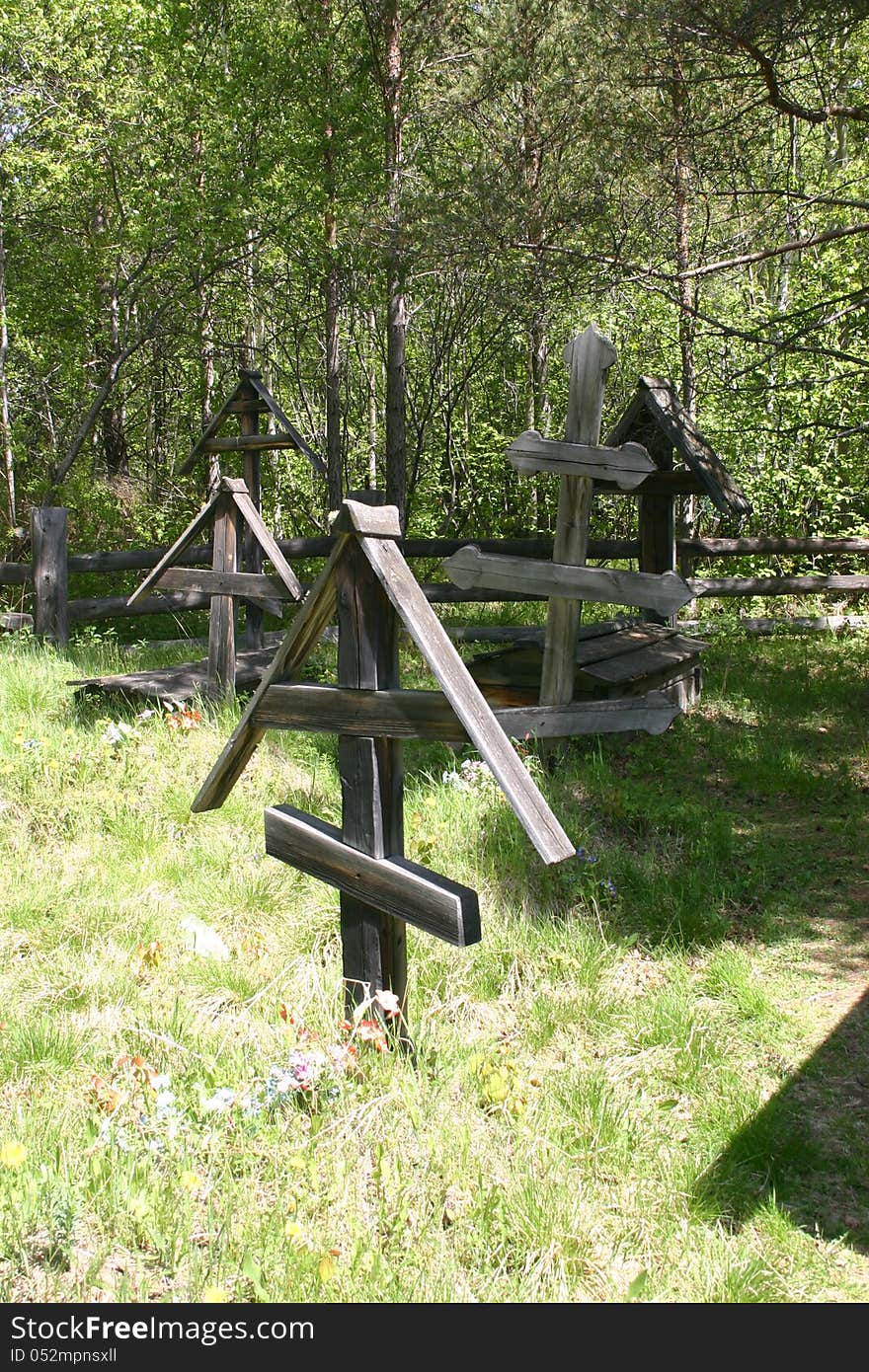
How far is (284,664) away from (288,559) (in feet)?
28.8

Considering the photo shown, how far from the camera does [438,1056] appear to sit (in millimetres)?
3338

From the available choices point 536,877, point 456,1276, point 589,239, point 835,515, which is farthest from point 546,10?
point 456,1276

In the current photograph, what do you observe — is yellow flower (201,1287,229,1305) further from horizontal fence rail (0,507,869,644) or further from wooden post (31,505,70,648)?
wooden post (31,505,70,648)

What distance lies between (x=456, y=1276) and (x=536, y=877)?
8.27 ft

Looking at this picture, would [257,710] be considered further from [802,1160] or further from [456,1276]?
[802,1160]

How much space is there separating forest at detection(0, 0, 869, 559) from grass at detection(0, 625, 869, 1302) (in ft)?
17.1

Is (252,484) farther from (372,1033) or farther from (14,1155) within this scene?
(14,1155)

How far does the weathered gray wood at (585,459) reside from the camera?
5.80 m

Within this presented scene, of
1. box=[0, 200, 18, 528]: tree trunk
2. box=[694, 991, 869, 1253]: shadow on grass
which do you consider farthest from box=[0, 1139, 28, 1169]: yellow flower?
box=[0, 200, 18, 528]: tree trunk

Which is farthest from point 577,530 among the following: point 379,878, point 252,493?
point 252,493

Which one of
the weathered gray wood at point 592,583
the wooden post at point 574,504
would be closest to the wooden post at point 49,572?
the weathered gray wood at point 592,583

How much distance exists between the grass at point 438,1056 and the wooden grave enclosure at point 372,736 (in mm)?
453

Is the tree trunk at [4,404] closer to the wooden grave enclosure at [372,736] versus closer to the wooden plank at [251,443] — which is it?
the wooden plank at [251,443]

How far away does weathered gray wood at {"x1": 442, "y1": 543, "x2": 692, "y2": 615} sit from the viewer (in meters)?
5.79
